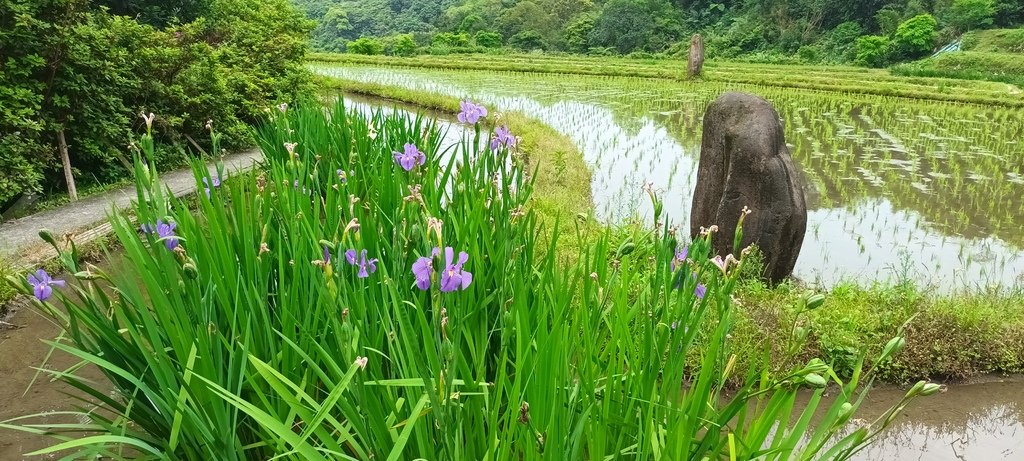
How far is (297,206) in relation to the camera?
2.46 metres

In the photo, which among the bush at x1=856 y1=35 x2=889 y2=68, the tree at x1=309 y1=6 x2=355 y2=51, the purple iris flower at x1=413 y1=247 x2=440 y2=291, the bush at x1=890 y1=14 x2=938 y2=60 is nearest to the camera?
the purple iris flower at x1=413 y1=247 x2=440 y2=291

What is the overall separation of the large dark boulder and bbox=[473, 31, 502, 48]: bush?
35555 millimetres

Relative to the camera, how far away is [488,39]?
38.5 meters

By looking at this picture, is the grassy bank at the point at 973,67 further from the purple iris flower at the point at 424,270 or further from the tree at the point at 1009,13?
the purple iris flower at the point at 424,270

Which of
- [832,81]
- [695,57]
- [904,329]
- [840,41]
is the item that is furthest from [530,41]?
[904,329]

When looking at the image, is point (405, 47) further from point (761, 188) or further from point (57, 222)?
point (761, 188)

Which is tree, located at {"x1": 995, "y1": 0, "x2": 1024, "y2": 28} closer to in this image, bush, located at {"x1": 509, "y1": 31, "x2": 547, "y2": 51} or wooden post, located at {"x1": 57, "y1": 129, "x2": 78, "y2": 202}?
bush, located at {"x1": 509, "y1": 31, "x2": 547, "y2": 51}

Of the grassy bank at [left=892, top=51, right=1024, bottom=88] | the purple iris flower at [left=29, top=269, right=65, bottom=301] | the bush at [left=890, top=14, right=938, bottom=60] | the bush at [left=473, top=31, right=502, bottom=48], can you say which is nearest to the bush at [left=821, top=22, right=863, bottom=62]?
the bush at [left=890, top=14, right=938, bottom=60]

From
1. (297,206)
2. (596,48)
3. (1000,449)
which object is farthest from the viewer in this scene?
(596,48)

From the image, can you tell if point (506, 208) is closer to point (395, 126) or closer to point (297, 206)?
point (297, 206)

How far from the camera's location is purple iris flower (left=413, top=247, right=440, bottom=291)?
3.90 feet

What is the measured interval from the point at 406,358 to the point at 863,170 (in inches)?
288

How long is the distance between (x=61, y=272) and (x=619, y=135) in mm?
7261

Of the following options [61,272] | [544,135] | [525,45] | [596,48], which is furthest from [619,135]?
[525,45]
